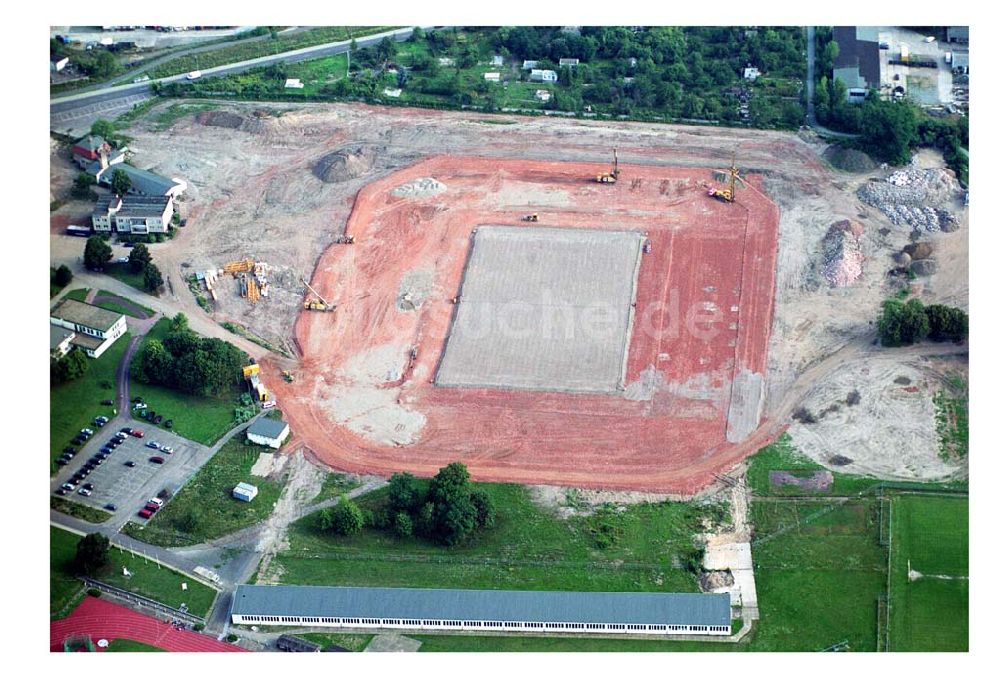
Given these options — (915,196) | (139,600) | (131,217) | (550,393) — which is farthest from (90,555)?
(915,196)

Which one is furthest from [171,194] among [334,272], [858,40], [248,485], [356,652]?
[858,40]

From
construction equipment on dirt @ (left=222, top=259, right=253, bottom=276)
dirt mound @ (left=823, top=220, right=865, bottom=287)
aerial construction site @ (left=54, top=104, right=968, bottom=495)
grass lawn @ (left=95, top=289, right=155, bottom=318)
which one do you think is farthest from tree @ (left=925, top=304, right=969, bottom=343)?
grass lawn @ (left=95, top=289, right=155, bottom=318)

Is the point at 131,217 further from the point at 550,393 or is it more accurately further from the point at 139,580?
the point at 139,580

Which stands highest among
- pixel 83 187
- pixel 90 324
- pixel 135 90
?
pixel 135 90

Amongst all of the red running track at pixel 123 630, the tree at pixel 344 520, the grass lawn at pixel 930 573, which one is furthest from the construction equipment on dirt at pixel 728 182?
the red running track at pixel 123 630

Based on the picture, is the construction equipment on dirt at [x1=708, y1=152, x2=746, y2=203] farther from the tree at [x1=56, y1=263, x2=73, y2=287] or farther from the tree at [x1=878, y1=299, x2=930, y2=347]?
the tree at [x1=56, y1=263, x2=73, y2=287]

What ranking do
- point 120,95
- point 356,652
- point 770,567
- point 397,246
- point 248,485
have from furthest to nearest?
point 120,95 → point 397,246 → point 248,485 → point 770,567 → point 356,652

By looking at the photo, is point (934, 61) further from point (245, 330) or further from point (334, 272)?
point (245, 330)
